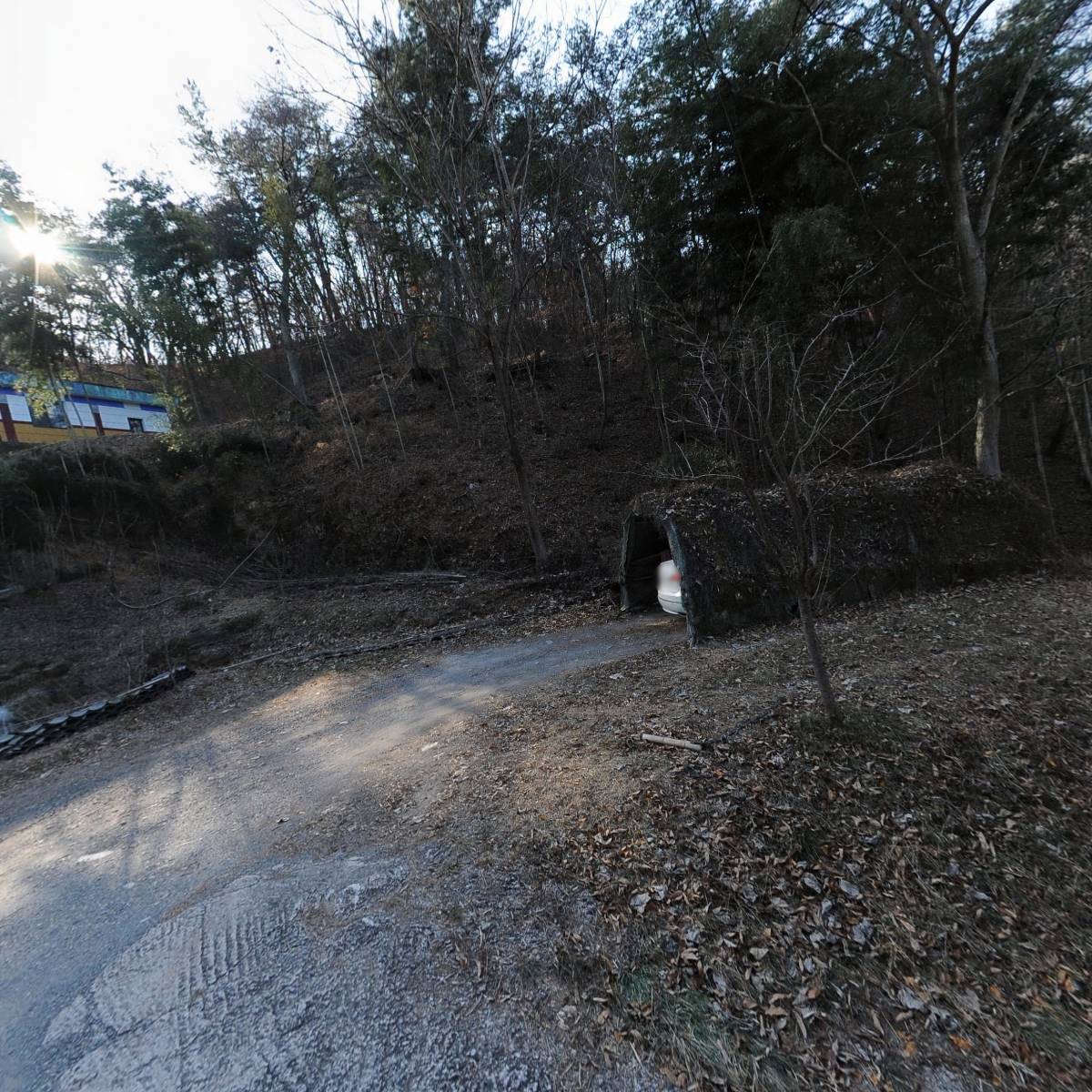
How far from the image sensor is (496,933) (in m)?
2.68

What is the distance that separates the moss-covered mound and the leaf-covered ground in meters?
2.07

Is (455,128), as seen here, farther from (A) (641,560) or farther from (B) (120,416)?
(B) (120,416)

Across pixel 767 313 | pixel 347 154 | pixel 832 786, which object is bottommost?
pixel 832 786

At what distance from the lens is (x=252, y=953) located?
2.72 metres

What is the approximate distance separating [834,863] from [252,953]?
10.3ft

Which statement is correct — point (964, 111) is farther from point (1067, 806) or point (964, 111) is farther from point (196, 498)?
point (196, 498)

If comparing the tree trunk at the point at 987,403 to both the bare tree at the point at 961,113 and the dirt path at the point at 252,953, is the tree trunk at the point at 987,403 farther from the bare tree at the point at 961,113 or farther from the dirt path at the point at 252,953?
the dirt path at the point at 252,953

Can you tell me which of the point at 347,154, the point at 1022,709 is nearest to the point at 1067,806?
the point at 1022,709

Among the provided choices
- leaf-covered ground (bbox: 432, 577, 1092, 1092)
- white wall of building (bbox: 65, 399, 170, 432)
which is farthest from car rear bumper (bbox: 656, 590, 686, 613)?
white wall of building (bbox: 65, 399, 170, 432)

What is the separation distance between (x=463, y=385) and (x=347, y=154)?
25.2 ft

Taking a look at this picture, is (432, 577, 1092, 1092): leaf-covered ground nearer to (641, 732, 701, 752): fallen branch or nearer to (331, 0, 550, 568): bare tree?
(641, 732, 701, 752): fallen branch

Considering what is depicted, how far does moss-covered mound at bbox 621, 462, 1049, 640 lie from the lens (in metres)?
7.12

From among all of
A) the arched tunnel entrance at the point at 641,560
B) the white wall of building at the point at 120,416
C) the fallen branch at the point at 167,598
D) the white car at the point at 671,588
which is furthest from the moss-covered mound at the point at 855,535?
the white wall of building at the point at 120,416

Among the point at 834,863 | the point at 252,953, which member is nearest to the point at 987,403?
the point at 834,863
